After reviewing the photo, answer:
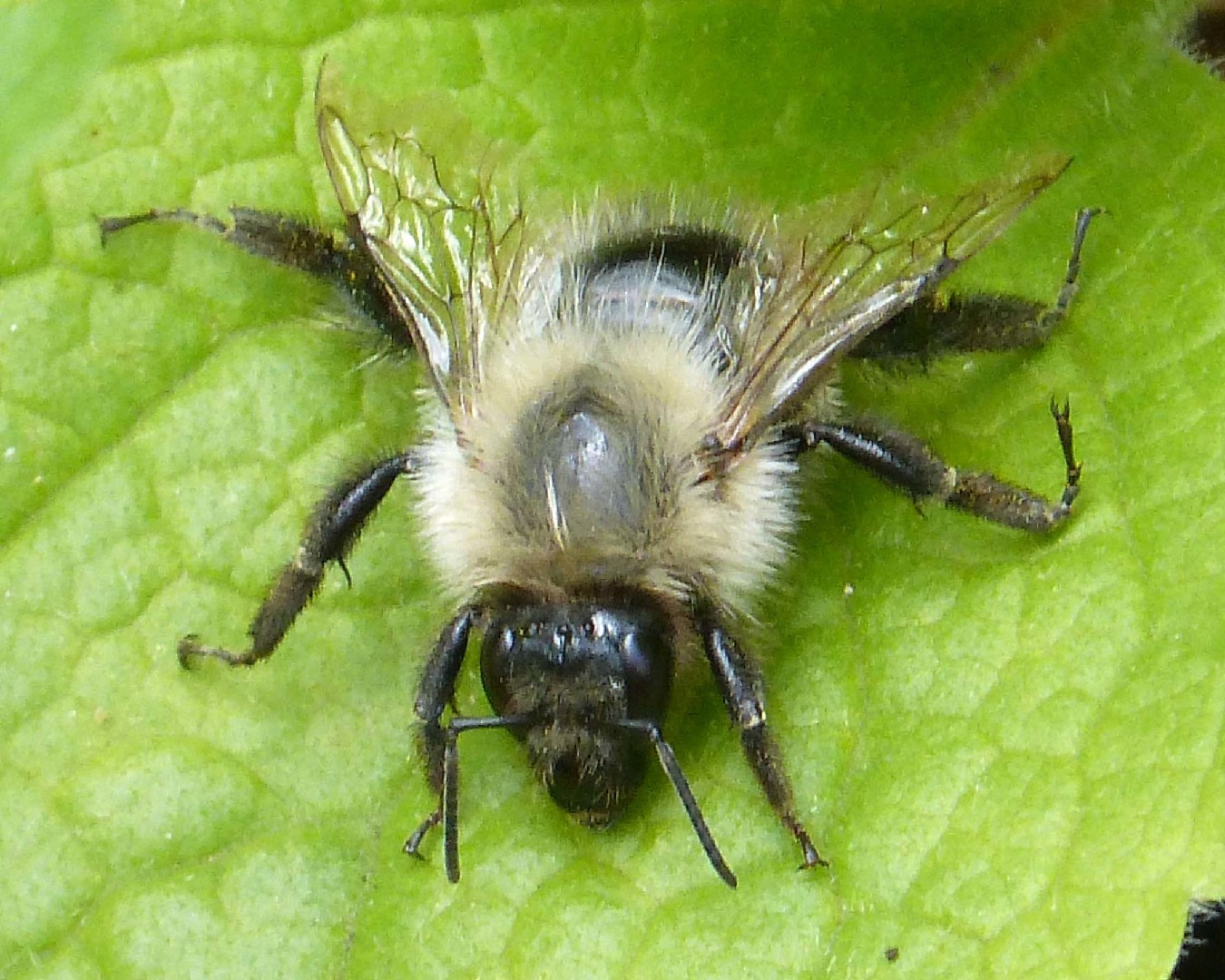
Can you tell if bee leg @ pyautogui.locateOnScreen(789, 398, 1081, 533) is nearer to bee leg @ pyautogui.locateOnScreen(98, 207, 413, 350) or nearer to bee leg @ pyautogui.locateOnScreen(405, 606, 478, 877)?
bee leg @ pyautogui.locateOnScreen(405, 606, 478, 877)

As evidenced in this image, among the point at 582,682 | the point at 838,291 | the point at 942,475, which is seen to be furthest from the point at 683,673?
the point at 838,291

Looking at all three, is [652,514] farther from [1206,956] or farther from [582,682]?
[1206,956]

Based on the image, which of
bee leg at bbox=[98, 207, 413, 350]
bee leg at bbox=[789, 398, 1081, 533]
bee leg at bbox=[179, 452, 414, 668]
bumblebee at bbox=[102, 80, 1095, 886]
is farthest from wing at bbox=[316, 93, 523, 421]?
bee leg at bbox=[789, 398, 1081, 533]

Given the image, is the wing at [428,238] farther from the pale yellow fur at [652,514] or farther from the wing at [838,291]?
the wing at [838,291]

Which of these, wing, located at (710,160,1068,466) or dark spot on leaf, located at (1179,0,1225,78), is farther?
dark spot on leaf, located at (1179,0,1225,78)

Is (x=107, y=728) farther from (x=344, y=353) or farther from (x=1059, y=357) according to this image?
(x=1059, y=357)

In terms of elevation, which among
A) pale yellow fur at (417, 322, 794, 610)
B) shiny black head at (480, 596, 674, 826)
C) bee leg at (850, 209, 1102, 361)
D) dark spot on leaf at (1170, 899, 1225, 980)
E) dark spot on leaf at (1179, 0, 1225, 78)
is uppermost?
dark spot on leaf at (1179, 0, 1225, 78)
